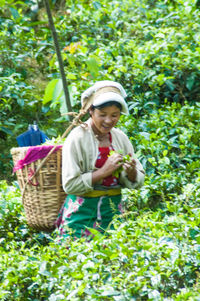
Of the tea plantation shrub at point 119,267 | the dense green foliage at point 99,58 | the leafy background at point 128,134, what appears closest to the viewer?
the tea plantation shrub at point 119,267

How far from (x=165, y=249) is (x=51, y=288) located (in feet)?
1.90

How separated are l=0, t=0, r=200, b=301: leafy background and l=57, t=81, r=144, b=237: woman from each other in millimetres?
203

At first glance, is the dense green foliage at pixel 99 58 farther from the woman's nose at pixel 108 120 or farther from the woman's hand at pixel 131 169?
the woman's hand at pixel 131 169

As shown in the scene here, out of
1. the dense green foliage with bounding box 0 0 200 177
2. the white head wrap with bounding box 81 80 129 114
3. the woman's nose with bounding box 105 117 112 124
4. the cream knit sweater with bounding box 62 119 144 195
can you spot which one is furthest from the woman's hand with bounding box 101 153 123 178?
the dense green foliage with bounding box 0 0 200 177

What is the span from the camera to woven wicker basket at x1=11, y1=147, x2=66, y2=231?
10.1ft

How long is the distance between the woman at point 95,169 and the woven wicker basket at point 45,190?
0.25 feet

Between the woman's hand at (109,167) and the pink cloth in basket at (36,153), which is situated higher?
the pink cloth in basket at (36,153)

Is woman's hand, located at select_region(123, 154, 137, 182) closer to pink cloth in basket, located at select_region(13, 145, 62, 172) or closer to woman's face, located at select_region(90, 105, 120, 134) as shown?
woman's face, located at select_region(90, 105, 120, 134)

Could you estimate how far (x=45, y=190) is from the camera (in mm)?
3102

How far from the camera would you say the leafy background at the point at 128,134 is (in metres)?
2.15

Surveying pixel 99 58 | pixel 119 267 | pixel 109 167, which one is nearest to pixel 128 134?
pixel 99 58

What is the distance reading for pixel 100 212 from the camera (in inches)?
118

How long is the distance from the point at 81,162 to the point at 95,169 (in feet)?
0.33

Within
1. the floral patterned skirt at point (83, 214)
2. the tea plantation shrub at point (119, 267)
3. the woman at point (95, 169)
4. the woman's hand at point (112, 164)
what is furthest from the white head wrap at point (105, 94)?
the tea plantation shrub at point (119, 267)
